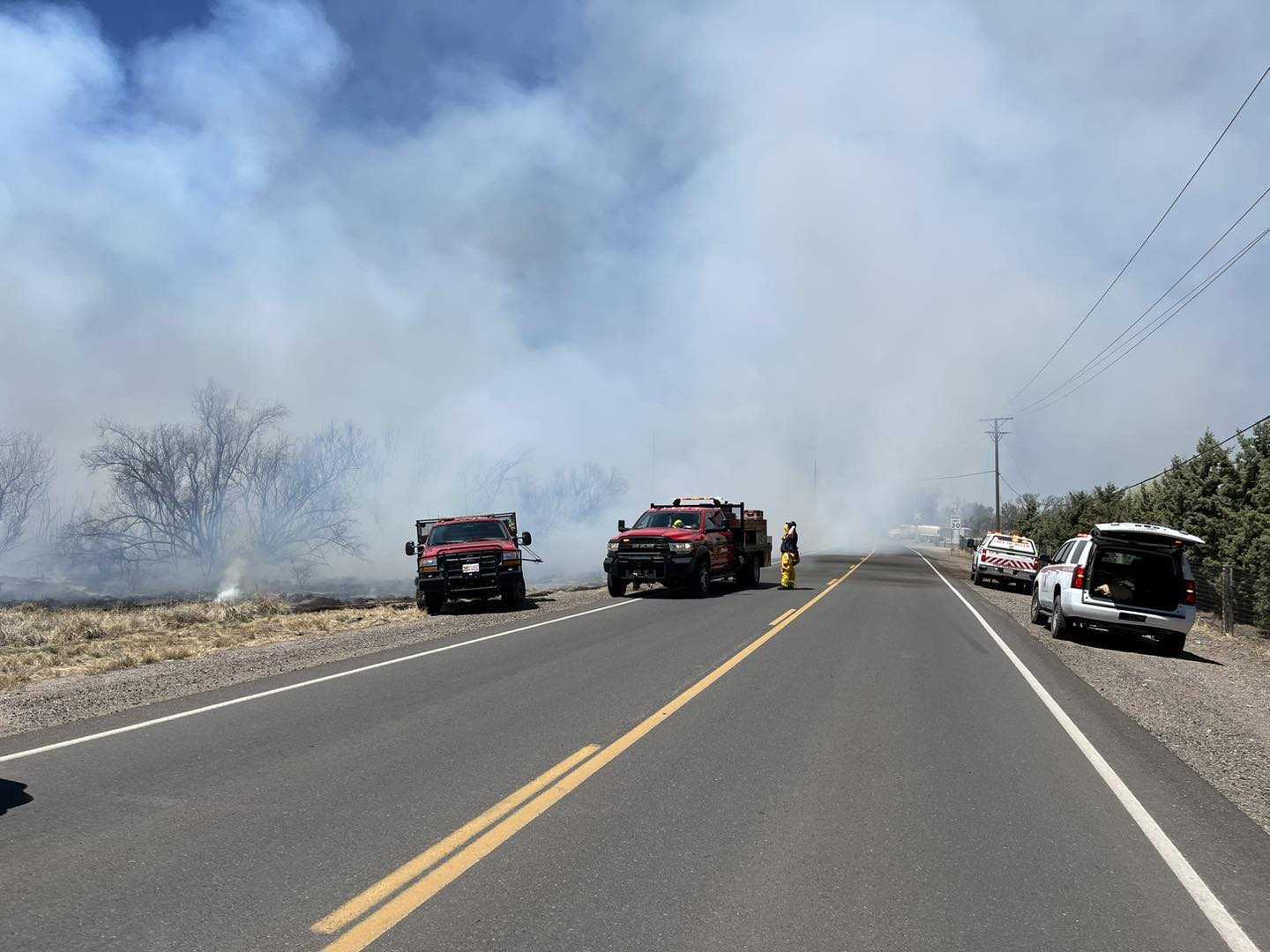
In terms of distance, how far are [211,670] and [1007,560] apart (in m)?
28.7

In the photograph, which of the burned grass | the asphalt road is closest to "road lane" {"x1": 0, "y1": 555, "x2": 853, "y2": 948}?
the asphalt road

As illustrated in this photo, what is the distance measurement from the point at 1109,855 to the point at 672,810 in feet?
8.05

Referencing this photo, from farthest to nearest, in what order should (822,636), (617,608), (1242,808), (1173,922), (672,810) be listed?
1. (617,608)
2. (822,636)
3. (1242,808)
4. (672,810)
5. (1173,922)

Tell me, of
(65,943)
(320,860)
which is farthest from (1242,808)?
(65,943)

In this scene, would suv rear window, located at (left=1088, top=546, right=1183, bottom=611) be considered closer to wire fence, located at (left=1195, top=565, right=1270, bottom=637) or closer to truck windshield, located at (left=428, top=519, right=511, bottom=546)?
wire fence, located at (left=1195, top=565, right=1270, bottom=637)

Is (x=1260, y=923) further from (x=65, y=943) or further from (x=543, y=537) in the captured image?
(x=543, y=537)

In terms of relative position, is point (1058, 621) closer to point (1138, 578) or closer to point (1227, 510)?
point (1138, 578)

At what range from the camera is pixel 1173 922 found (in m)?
4.05

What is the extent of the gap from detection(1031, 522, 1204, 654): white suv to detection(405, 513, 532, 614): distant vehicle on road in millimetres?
10783

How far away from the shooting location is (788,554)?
2525 centimetres

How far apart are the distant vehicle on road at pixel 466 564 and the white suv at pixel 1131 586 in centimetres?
1078

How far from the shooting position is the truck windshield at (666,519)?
22.8 m

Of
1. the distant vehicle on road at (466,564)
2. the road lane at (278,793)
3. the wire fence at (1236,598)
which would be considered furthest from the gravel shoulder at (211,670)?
the wire fence at (1236,598)

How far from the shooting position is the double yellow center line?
3807 millimetres
